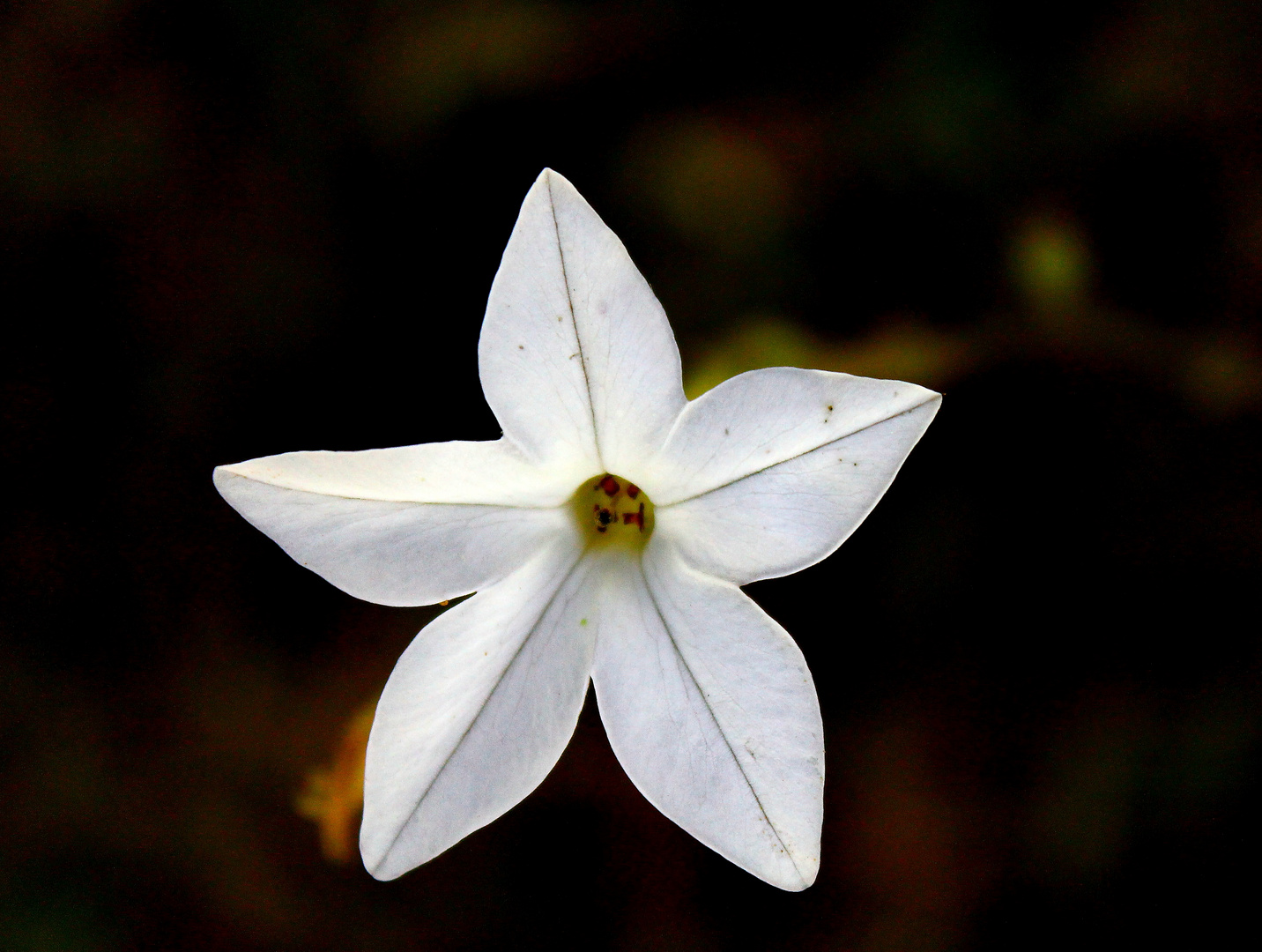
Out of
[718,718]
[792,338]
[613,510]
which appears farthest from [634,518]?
[792,338]

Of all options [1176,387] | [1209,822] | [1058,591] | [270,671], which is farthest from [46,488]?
[1209,822]

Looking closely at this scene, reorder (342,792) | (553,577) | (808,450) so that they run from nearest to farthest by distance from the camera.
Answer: (808,450) < (553,577) < (342,792)

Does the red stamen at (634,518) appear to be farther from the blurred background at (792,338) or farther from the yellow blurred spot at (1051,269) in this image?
the yellow blurred spot at (1051,269)

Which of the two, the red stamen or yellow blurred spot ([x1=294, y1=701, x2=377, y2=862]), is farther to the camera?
yellow blurred spot ([x1=294, y1=701, x2=377, y2=862])

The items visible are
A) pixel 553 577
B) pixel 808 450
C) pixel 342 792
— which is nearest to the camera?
pixel 808 450

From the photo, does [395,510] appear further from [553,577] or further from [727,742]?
[727,742]

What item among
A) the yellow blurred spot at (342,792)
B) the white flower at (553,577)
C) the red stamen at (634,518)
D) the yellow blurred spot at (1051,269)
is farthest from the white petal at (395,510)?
the yellow blurred spot at (1051,269)

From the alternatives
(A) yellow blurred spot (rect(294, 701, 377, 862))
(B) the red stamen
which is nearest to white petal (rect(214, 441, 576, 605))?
(B) the red stamen

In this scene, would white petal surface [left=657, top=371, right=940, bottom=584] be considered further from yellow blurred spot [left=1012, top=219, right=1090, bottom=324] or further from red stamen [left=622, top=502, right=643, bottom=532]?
yellow blurred spot [left=1012, top=219, right=1090, bottom=324]
